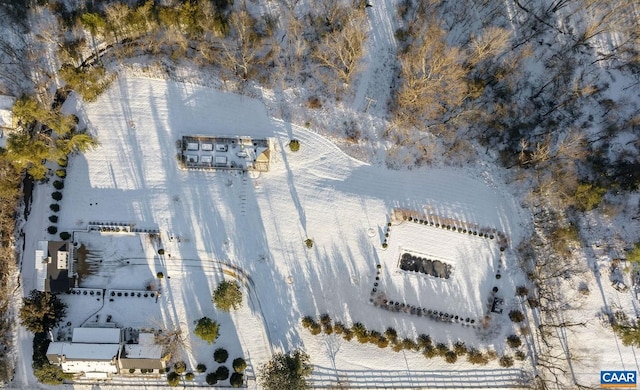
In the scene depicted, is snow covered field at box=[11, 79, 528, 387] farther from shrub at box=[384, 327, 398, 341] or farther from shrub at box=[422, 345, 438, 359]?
shrub at box=[422, 345, 438, 359]

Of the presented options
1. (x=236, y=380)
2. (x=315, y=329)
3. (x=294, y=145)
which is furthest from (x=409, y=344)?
(x=294, y=145)

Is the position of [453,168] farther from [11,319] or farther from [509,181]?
[11,319]

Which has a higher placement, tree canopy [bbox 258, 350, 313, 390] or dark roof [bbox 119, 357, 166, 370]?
dark roof [bbox 119, 357, 166, 370]

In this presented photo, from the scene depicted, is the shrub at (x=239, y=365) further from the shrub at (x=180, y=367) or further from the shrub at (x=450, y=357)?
the shrub at (x=450, y=357)

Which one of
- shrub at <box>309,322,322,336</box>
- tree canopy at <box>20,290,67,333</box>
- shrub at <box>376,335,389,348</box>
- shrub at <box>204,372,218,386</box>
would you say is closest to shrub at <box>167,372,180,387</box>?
shrub at <box>204,372,218,386</box>

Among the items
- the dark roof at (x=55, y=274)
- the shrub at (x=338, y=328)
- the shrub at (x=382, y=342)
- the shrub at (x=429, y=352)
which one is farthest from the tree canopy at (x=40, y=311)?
the shrub at (x=429, y=352)
